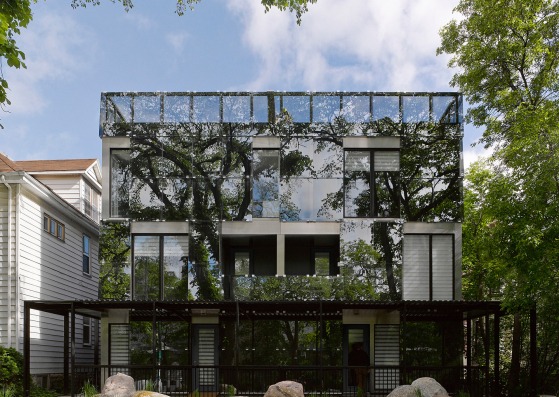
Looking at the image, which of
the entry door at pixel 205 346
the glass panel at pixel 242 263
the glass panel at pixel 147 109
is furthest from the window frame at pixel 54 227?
the glass panel at pixel 242 263

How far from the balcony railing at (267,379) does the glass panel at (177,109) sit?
331 inches

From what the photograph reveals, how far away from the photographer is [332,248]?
26375 millimetres

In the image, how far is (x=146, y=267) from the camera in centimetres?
2420

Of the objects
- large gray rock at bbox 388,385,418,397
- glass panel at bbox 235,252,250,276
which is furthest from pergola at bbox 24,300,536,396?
large gray rock at bbox 388,385,418,397

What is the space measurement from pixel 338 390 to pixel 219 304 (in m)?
5.43

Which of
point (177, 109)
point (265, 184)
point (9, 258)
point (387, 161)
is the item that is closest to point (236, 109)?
point (177, 109)

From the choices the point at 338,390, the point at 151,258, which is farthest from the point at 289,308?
the point at 151,258

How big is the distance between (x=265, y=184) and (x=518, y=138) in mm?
8387

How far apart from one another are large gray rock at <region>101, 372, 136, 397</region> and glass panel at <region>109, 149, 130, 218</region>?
24.4 feet

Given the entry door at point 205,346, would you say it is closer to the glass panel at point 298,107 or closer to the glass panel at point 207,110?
the glass panel at point 207,110

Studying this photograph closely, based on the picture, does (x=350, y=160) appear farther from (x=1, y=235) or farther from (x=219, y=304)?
(x=1, y=235)

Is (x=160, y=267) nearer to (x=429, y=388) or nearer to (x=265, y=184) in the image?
(x=265, y=184)

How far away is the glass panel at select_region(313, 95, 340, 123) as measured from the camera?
24766 mm

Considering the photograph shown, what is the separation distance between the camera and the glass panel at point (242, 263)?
2630cm
